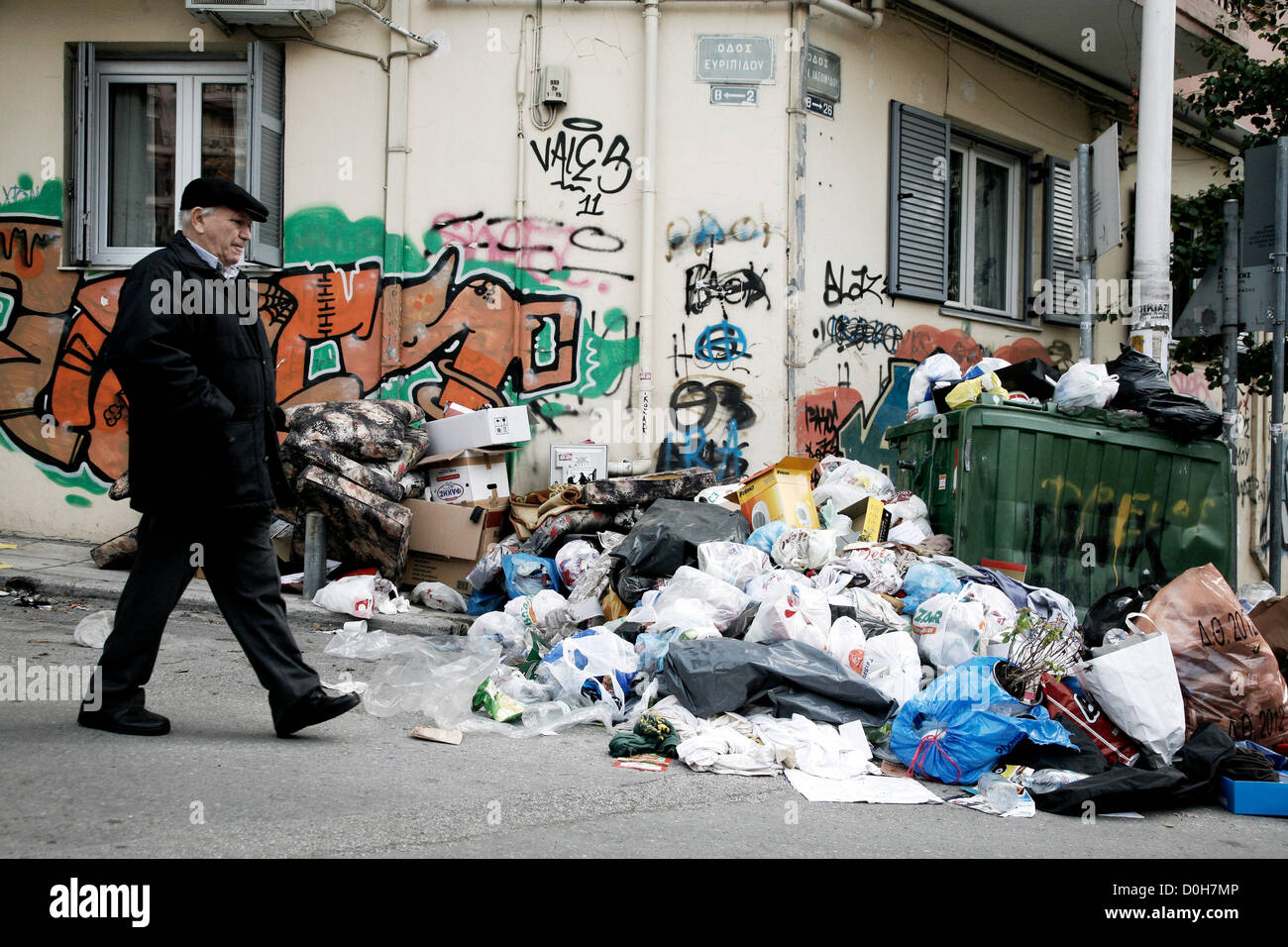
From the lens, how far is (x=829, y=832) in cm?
292

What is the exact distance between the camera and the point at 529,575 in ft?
18.8

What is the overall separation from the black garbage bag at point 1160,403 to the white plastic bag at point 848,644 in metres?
2.31

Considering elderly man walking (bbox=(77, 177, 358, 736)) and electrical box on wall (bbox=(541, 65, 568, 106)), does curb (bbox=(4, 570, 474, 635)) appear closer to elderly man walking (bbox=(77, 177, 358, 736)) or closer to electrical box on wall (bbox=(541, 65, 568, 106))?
elderly man walking (bbox=(77, 177, 358, 736))

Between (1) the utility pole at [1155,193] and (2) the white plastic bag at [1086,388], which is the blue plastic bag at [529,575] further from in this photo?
(1) the utility pole at [1155,193]

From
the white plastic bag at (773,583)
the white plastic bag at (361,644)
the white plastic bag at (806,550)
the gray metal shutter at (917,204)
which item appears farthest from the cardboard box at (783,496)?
the gray metal shutter at (917,204)

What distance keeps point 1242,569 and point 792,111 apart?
7.90 m

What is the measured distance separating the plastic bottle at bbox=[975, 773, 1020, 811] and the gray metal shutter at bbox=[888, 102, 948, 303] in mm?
4982

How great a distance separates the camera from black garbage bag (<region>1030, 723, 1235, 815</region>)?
3.28m

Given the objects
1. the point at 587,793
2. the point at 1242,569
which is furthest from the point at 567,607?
the point at 1242,569

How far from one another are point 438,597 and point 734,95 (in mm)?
4022

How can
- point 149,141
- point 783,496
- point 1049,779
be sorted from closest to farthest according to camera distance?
point 1049,779 < point 783,496 < point 149,141

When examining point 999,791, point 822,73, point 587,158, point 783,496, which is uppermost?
point 822,73

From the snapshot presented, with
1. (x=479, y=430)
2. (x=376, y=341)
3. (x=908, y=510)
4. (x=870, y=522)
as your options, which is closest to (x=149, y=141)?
(x=376, y=341)

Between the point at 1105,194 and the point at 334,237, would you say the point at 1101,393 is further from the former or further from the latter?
the point at 334,237
